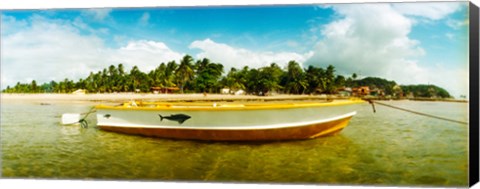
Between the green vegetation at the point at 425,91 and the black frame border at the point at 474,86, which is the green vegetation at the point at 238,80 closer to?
the green vegetation at the point at 425,91

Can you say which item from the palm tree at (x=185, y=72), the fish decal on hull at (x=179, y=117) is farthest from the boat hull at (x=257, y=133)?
the palm tree at (x=185, y=72)

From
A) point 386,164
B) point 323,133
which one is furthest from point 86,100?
point 386,164

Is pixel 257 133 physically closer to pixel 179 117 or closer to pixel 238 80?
pixel 179 117

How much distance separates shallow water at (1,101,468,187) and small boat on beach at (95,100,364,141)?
132 mm

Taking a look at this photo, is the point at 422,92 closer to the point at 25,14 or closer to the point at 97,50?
the point at 97,50

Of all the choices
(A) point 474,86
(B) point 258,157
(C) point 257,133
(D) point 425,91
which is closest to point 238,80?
(C) point 257,133

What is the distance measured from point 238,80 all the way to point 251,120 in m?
2.97

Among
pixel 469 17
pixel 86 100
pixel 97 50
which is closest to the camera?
pixel 469 17

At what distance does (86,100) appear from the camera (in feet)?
24.1

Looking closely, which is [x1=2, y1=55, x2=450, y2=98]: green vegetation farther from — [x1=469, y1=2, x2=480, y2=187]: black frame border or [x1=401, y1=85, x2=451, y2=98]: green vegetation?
[x1=469, y1=2, x2=480, y2=187]: black frame border

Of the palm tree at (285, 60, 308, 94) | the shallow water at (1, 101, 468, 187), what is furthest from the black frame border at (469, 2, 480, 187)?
the palm tree at (285, 60, 308, 94)

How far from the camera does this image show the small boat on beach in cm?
473

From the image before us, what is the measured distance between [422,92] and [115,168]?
3.65 meters

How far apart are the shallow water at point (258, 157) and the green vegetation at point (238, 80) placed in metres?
0.52
